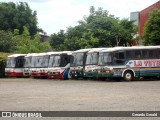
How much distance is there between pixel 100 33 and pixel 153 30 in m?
16.0

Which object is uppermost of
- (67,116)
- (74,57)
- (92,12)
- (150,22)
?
(92,12)

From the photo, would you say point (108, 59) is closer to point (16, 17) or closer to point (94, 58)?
point (94, 58)

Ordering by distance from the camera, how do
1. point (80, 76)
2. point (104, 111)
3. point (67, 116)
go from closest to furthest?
point (67, 116), point (104, 111), point (80, 76)

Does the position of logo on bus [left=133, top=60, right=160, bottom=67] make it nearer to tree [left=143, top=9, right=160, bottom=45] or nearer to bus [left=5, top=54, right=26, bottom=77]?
tree [left=143, top=9, right=160, bottom=45]

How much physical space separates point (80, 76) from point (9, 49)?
29917mm

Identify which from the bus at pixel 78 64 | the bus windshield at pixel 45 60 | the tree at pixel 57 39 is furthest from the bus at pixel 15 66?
the tree at pixel 57 39

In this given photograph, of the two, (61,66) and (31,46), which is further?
(31,46)

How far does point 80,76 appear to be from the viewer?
38.0m

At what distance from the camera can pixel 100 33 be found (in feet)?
201

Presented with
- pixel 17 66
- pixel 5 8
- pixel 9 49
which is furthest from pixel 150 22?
pixel 5 8

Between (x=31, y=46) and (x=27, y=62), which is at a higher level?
(x=31, y=46)

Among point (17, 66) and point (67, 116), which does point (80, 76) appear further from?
point (67, 116)

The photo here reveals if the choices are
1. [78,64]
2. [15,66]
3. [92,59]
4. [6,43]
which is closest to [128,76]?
[92,59]

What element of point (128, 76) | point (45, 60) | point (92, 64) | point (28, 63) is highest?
point (45, 60)
